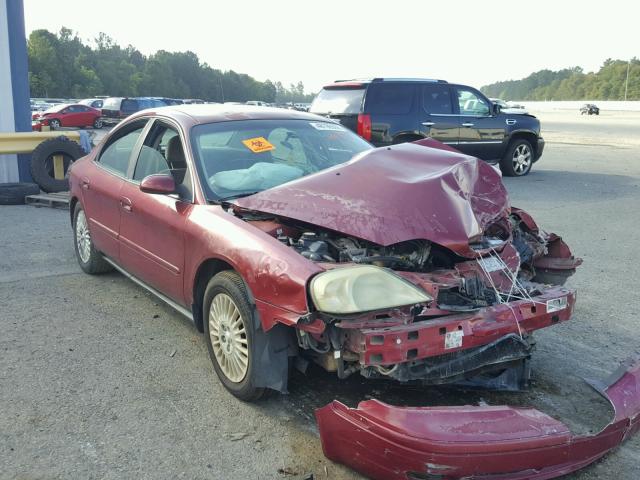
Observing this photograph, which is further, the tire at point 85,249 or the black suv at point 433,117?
the black suv at point 433,117

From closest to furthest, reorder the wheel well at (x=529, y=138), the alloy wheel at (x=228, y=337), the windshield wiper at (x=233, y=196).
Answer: the alloy wheel at (x=228, y=337) < the windshield wiper at (x=233, y=196) < the wheel well at (x=529, y=138)

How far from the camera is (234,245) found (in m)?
3.44

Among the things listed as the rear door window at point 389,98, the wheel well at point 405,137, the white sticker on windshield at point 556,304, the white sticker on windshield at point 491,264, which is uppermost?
the rear door window at point 389,98

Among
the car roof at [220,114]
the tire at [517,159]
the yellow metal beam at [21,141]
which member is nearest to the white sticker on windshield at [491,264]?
the car roof at [220,114]

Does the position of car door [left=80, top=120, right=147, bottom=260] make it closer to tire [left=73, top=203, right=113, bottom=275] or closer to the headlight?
tire [left=73, top=203, right=113, bottom=275]

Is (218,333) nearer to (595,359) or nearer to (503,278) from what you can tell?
(503,278)

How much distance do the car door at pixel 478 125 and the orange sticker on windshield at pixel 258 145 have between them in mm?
8830

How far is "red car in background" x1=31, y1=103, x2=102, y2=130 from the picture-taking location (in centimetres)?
3206

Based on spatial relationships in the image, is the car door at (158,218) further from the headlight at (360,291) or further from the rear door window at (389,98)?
the rear door window at (389,98)

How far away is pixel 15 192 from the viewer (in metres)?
10.1

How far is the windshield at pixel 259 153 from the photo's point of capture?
13.6ft

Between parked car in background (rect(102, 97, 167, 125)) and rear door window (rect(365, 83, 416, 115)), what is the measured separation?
2404 centimetres

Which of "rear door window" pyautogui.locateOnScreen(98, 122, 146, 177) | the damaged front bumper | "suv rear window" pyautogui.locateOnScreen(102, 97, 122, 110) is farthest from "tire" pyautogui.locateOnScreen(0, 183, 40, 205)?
"suv rear window" pyautogui.locateOnScreen(102, 97, 122, 110)

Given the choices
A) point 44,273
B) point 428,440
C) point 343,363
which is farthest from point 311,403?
point 44,273
